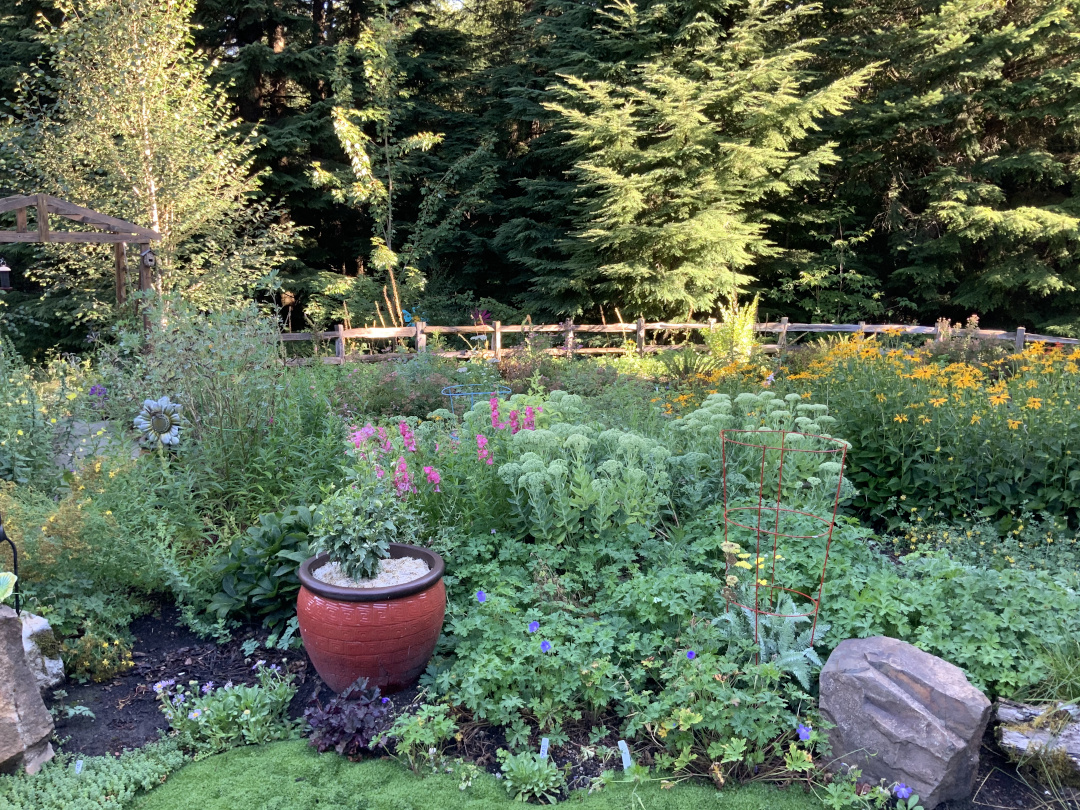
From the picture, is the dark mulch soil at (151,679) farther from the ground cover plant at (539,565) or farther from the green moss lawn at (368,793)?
the green moss lawn at (368,793)

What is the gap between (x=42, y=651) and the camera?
2.99 m

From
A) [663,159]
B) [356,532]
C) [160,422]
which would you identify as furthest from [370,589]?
[663,159]

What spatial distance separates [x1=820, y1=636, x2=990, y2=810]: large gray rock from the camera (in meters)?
2.31

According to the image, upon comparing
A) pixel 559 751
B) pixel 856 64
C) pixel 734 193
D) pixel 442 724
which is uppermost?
pixel 856 64

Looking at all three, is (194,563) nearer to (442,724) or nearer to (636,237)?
(442,724)

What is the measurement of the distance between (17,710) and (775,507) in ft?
10.8

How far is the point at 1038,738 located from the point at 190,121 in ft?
36.0

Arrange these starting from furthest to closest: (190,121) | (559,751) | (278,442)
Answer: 1. (190,121)
2. (278,442)
3. (559,751)

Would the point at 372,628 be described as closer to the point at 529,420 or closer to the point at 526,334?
the point at 529,420

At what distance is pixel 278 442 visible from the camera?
14.0 feet

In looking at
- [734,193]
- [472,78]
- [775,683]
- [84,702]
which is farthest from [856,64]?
[84,702]

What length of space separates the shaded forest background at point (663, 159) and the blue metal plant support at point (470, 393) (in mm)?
5314

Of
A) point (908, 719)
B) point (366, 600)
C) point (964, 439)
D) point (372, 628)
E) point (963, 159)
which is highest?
point (963, 159)

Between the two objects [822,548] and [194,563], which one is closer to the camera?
Result: [822,548]
